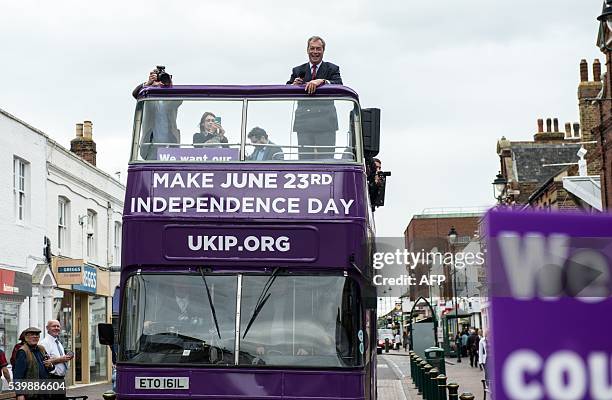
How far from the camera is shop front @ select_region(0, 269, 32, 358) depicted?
77.5 ft

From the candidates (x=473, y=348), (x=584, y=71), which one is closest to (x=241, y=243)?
Result: (x=473, y=348)

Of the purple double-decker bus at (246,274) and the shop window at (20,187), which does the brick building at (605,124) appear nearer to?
the shop window at (20,187)

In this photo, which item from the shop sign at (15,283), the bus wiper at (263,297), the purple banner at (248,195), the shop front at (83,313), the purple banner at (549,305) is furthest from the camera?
the shop front at (83,313)

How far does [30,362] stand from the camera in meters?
12.4

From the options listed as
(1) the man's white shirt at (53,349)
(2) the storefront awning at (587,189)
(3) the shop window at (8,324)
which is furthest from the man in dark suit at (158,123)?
(2) the storefront awning at (587,189)

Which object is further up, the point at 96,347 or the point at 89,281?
the point at 89,281

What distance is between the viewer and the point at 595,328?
110 inches

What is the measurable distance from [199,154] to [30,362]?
4211mm

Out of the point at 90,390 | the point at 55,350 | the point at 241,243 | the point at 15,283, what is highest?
the point at 15,283

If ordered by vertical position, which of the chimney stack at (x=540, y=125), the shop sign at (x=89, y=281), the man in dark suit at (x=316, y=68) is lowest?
the shop sign at (x=89, y=281)

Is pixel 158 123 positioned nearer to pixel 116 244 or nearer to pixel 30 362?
pixel 30 362

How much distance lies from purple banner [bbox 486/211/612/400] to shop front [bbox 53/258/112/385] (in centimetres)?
2580

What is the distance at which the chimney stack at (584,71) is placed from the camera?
4534 centimetres

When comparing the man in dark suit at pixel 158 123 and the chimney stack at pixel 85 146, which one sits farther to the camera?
the chimney stack at pixel 85 146
